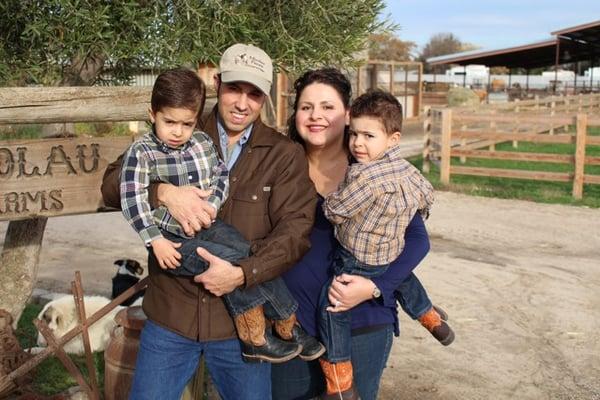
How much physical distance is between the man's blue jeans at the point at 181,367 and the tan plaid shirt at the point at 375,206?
55 centimetres

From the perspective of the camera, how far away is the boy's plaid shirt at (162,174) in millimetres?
2557

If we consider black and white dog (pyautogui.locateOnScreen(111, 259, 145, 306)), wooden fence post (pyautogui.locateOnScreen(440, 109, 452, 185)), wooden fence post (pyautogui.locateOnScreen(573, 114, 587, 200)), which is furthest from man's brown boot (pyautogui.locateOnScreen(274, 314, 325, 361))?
wooden fence post (pyautogui.locateOnScreen(440, 109, 452, 185))

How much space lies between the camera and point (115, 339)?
3.79 meters

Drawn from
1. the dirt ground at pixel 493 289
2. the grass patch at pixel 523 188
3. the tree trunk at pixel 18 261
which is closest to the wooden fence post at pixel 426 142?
the grass patch at pixel 523 188

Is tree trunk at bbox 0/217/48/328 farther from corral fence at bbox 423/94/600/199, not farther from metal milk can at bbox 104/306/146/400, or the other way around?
corral fence at bbox 423/94/600/199

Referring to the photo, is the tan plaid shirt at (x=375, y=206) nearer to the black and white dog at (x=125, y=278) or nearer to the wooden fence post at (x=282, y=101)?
the black and white dog at (x=125, y=278)

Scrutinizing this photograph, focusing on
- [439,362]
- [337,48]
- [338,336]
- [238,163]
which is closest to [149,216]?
[238,163]

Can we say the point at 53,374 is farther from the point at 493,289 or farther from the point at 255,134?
the point at 493,289

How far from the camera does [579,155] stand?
11609 millimetres

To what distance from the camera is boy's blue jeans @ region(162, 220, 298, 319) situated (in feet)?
8.42

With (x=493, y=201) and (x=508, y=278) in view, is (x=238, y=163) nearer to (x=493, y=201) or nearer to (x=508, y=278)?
(x=508, y=278)

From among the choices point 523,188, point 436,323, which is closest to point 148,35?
point 436,323

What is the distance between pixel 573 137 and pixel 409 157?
224 inches

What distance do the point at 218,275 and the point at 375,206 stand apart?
604 millimetres
